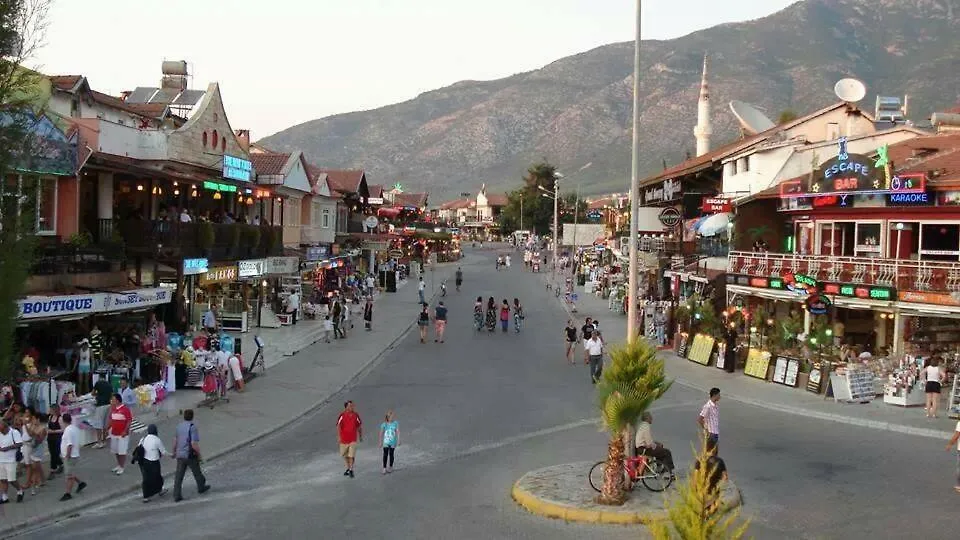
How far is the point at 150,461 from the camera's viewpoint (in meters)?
14.0

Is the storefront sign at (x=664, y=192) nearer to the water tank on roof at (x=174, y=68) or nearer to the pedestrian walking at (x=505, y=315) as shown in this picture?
the pedestrian walking at (x=505, y=315)

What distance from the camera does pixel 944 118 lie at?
35.5m

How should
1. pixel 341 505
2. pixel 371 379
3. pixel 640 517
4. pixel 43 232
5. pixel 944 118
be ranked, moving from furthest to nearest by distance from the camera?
1. pixel 944 118
2. pixel 371 379
3. pixel 43 232
4. pixel 341 505
5. pixel 640 517

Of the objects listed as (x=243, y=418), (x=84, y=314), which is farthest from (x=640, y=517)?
(x=84, y=314)

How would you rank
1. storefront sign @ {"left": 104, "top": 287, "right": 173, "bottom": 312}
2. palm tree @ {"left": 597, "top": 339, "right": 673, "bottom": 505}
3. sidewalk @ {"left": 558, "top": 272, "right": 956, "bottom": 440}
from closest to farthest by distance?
palm tree @ {"left": 597, "top": 339, "right": 673, "bottom": 505}, sidewalk @ {"left": 558, "top": 272, "right": 956, "bottom": 440}, storefront sign @ {"left": 104, "top": 287, "right": 173, "bottom": 312}

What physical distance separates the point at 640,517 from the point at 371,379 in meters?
15.2

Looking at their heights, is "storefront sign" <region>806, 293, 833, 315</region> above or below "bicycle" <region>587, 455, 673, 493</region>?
above

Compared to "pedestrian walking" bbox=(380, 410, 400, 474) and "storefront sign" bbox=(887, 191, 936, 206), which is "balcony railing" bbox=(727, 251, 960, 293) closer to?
"storefront sign" bbox=(887, 191, 936, 206)

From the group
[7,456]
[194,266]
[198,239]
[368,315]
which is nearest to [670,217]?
[368,315]

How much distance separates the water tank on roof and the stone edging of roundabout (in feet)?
127

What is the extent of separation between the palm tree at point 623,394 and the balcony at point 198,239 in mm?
16493

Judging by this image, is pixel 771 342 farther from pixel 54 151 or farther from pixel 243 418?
pixel 54 151

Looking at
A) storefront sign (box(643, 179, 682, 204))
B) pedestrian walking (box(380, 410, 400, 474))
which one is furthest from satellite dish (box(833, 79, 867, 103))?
pedestrian walking (box(380, 410, 400, 474))

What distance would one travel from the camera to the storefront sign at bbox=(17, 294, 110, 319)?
1834cm
